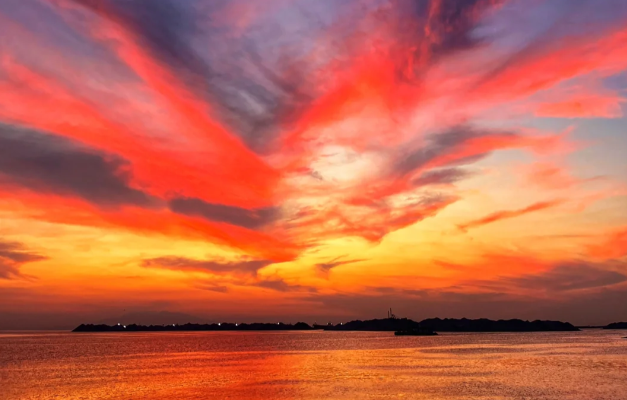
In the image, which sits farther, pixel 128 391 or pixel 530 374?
pixel 530 374

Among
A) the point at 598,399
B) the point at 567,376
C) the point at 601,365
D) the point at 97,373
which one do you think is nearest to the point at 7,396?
the point at 97,373

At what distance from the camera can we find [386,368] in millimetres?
92625

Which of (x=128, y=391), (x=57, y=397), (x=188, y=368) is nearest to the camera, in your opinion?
(x=57, y=397)

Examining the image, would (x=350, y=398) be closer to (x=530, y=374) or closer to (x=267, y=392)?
(x=267, y=392)

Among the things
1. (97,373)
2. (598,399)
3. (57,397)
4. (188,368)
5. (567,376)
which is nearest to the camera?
(598,399)

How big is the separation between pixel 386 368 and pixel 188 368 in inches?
1460

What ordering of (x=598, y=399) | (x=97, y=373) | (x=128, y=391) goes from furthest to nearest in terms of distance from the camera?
(x=97, y=373) < (x=128, y=391) < (x=598, y=399)

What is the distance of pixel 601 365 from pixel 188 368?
7711 centimetres

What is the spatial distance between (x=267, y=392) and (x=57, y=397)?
80.9ft

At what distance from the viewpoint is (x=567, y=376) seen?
258ft

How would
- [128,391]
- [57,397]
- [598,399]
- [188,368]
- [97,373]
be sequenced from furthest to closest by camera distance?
[188,368] → [97,373] → [128,391] → [57,397] → [598,399]

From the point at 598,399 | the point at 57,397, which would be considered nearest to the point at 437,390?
the point at 598,399

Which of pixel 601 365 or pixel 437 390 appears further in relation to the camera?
pixel 601 365

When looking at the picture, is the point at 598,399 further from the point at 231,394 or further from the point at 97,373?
the point at 97,373
